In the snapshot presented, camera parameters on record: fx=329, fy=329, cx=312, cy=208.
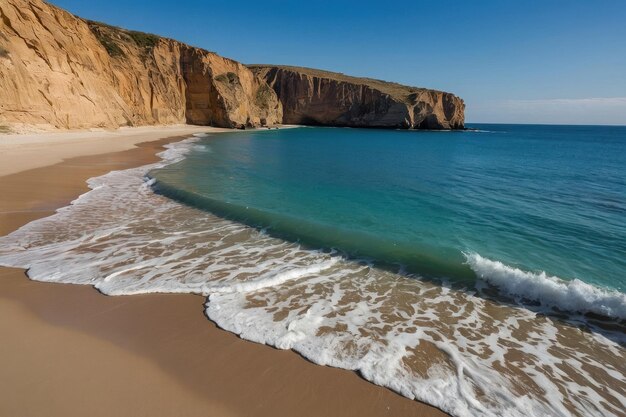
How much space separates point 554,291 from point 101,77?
3772 cm

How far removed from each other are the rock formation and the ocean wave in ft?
86.1

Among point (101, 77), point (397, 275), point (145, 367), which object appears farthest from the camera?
point (101, 77)

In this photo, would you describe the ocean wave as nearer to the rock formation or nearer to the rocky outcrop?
the rock formation

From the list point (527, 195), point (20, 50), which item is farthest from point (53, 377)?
point (20, 50)

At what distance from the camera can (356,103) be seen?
269 feet

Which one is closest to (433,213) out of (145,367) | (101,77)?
(145,367)

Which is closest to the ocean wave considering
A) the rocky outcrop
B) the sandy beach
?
the sandy beach

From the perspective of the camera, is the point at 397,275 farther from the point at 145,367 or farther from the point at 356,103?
the point at 356,103

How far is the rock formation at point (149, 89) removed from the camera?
878 inches

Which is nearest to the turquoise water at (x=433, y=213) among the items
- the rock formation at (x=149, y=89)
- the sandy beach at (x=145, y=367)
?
the sandy beach at (x=145, y=367)

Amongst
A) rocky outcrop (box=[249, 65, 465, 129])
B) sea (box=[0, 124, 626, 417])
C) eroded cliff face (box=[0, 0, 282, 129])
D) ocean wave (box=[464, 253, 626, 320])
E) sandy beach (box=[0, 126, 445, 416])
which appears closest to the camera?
sandy beach (box=[0, 126, 445, 416])

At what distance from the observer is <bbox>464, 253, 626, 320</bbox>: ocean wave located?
15.7 feet

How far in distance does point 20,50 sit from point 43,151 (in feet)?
33.1

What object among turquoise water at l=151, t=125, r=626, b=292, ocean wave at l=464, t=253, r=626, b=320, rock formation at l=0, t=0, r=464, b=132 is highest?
rock formation at l=0, t=0, r=464, b=132
